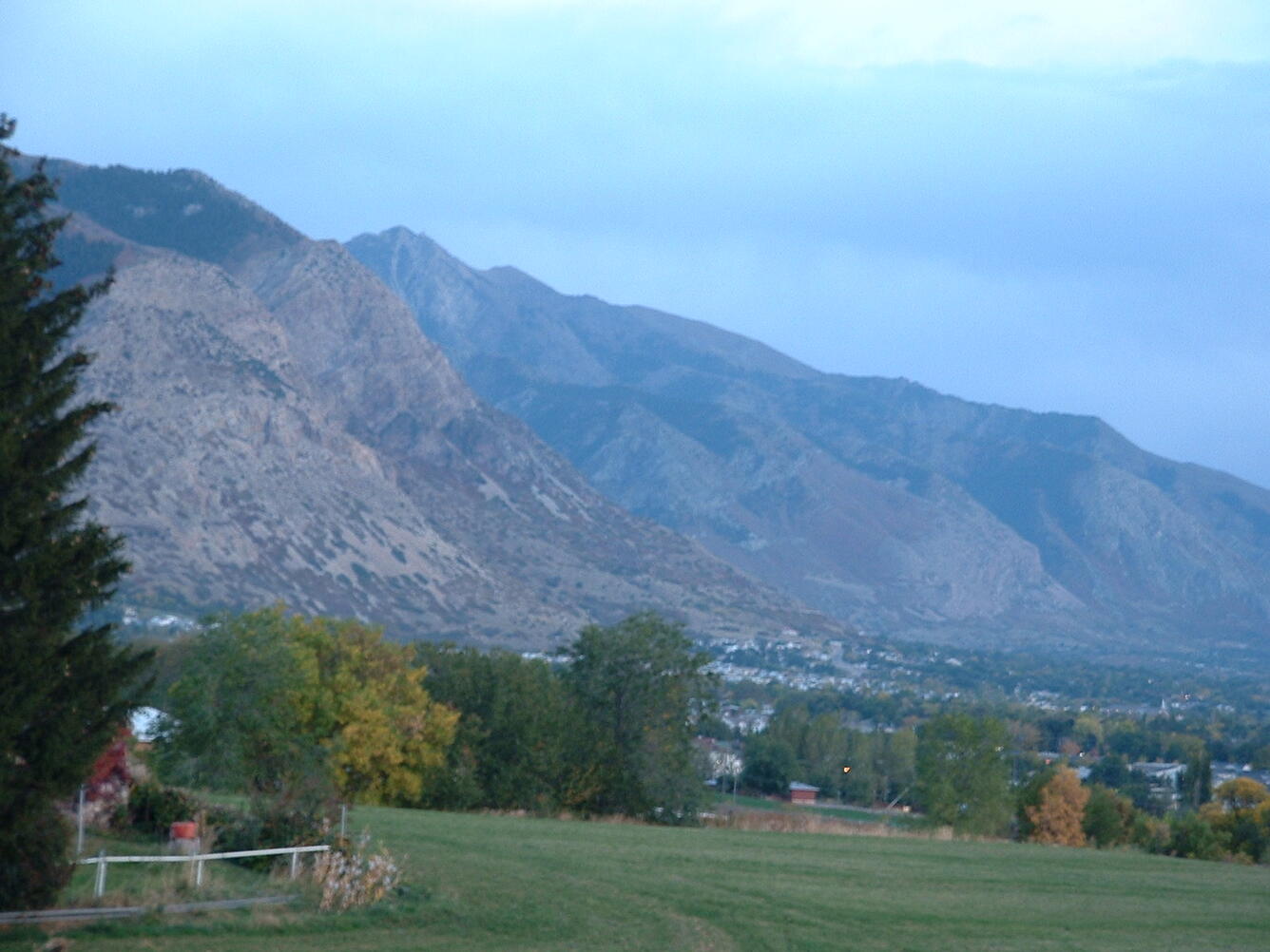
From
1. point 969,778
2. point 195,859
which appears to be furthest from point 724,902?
point 969,778

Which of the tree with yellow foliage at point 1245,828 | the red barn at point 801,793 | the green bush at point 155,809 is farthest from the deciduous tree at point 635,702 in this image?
the green bush at point 155,809

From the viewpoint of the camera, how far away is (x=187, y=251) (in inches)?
6521

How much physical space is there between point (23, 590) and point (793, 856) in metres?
16.7

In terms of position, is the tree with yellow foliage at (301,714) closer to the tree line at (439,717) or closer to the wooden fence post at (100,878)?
the tree line at (439,717)

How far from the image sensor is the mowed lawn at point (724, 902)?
17234mm

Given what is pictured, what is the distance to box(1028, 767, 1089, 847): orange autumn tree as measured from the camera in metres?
59.0

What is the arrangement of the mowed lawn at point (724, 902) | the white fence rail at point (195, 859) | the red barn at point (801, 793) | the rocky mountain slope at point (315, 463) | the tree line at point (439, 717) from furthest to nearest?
the rocky mountain slope at point (315, 463), the red barn at point (801, 793), the tree line at point (439, 717), the mowed lawn at point (724, 902), the white fence rail at point (195, 859)

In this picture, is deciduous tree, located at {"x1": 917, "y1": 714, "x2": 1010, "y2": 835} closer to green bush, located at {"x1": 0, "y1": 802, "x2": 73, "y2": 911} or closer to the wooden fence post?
the wooden fence post

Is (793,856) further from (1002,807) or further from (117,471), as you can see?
(117,471)

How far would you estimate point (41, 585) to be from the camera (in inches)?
583

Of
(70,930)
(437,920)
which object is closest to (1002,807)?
(437,920)

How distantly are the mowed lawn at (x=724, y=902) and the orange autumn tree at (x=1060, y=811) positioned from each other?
28.4 metres

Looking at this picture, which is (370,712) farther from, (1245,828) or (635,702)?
(1245,828)

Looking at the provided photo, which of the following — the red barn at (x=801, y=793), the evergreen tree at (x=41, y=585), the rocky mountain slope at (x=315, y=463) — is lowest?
the red barn at (x=801, y=793)
